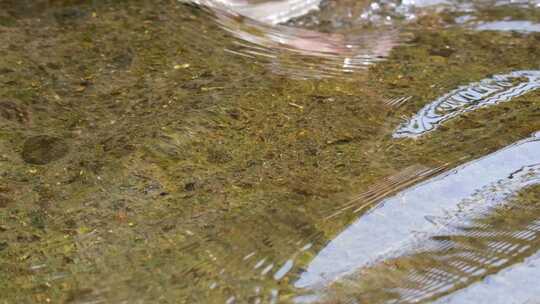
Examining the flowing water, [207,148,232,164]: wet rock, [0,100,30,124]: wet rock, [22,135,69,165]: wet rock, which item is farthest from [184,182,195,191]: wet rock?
[0,100,30,124]: wet rock

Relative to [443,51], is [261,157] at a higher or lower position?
lower

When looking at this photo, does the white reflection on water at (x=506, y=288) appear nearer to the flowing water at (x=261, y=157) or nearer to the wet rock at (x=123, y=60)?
the flowing water at (x=261, y=157)

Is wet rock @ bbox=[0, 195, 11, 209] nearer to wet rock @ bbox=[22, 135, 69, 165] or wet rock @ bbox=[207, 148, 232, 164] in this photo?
wet rock @ bbox=[22, 135, 69, 165]

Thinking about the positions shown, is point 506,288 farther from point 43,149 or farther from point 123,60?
point 123,60

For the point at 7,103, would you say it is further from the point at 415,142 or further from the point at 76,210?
the point at 415,142

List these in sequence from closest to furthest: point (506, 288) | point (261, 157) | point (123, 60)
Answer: point (506, 288), point (261, 157), point (123, 60)

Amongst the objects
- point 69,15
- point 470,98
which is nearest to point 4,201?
point 69,15

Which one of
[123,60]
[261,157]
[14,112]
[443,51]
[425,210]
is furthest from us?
[443,51]
